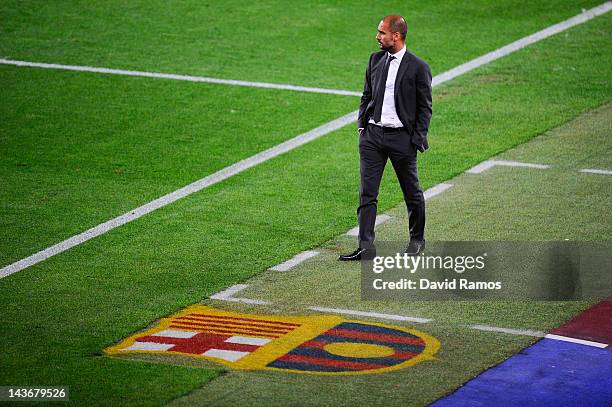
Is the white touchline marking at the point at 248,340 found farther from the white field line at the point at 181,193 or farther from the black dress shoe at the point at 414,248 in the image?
the white field line at the point at 181,193

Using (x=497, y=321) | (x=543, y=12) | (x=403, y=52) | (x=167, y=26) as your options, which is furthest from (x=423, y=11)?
(x=497, y=321)

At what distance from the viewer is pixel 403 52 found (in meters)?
11.2

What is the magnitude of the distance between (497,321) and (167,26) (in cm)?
1350

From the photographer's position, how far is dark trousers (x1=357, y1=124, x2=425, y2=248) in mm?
11242

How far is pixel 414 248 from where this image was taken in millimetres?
11570

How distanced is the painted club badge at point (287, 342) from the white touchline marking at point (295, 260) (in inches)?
49.1

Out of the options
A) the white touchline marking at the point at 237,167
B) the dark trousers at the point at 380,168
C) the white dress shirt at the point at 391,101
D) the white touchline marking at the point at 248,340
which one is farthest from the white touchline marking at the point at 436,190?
the white touchline marking at the point at 248,340

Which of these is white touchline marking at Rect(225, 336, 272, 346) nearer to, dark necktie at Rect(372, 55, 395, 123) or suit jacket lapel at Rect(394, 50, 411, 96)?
dark necktie at Rect(372, 55, 395, 123)

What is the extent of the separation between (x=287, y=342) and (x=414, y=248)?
245 centimetres

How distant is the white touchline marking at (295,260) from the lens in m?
11.3

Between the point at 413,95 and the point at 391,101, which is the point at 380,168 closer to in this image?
the point at 391,101

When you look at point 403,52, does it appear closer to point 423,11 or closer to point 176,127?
point 176,127

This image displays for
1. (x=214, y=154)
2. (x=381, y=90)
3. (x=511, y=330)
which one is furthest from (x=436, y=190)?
(x=511, y=330)

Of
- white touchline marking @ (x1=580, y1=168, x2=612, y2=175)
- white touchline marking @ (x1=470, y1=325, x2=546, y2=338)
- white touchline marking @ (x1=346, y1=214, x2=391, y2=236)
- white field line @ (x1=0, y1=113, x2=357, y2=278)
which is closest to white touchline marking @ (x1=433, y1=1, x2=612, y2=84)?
white field line @ (x1=0, y1=113, x2=357, y2=278)
